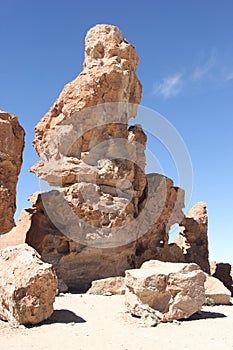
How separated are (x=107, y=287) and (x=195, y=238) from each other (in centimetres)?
1169

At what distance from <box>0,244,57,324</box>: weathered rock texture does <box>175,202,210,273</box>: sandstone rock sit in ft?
48.6

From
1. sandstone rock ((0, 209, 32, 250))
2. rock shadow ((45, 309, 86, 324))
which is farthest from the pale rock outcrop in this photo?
rock shadow ((45, 309, 86, 324))

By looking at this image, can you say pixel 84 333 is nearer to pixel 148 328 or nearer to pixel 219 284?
pixel 148 328

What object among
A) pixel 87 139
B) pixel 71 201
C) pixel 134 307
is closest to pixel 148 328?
pixel 134 307

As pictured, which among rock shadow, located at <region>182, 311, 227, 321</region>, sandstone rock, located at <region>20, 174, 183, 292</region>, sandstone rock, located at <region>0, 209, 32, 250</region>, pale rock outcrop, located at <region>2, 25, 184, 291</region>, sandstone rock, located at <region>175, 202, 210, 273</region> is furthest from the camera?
sandstone rock, located at <region>175, 202, 210, 273</region>

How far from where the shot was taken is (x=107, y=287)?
12.3 m

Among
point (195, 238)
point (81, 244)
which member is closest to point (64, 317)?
point (81, 244)

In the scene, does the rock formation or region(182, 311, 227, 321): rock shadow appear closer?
region(182, 311, 227, 321): rock shadow

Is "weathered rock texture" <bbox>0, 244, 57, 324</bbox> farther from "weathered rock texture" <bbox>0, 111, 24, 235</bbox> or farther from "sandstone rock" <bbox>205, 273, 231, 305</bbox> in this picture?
"sandstone rock" <bbox>205, 273, 231, 305</bbox>

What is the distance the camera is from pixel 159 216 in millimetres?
16922

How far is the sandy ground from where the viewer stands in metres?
6.38

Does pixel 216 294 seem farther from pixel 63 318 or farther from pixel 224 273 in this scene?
pixel 224 273

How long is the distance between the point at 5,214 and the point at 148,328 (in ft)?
20.2

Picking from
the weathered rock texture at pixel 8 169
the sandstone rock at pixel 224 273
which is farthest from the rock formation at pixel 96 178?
the sandstone rock at pixel 224 273
